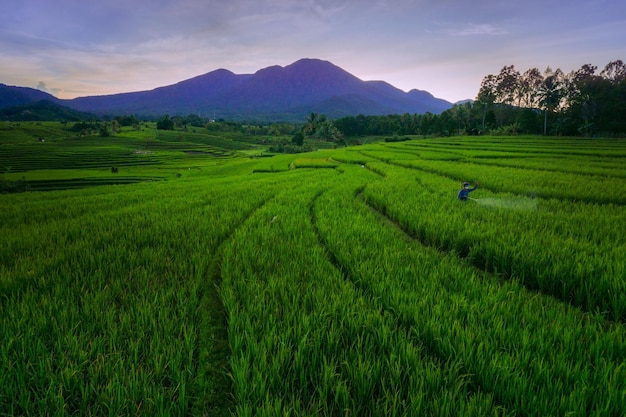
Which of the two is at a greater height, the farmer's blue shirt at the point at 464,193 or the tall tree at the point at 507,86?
the tall tree at the point at 507,86

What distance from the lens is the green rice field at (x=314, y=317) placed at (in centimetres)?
182

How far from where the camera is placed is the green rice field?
1.82 m

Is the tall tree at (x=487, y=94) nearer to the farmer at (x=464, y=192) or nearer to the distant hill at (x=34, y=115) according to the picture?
the farmer at (x=464, y=192)

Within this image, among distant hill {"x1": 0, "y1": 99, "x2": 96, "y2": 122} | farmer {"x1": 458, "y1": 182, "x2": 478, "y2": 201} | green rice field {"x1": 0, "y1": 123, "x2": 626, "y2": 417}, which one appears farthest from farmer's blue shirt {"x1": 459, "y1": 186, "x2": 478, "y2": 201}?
distant hill {"x1": 0, "y1": 99, "x2": 96, "y2": 122}

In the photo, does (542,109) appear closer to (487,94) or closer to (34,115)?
(487,94)

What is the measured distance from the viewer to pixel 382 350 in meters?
2.26

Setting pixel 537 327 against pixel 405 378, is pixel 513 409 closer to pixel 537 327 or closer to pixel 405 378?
pixel 405 378

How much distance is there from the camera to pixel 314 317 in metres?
2.65

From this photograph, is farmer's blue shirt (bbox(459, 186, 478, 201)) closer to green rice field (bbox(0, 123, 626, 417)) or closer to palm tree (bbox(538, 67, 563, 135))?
green rice field (bbox(0, 123, 626, 417))

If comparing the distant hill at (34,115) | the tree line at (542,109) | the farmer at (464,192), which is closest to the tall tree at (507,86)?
the tree line at (542,109)

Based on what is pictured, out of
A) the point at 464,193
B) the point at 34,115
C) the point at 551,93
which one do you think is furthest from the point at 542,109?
the point at 34,115

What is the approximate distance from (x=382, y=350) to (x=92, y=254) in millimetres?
4341

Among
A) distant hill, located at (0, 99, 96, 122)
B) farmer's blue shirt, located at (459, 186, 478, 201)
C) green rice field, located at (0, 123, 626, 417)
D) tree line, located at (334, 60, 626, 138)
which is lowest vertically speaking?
green rice field, located at (0, 123, 626, 417)

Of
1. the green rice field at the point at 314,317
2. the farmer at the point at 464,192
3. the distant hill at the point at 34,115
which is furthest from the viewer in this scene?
the distant hill at the point at 34,115
